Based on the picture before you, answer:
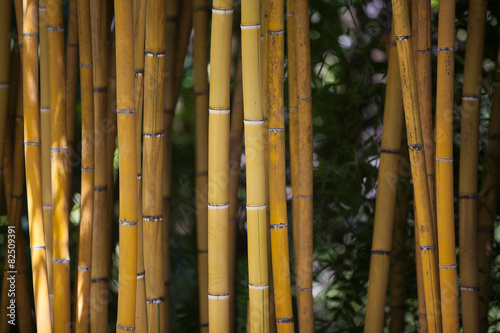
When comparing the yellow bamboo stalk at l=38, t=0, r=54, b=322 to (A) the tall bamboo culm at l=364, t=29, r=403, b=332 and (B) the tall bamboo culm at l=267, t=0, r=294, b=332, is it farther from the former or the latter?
(A) the tall bamboo culm at l=364, t=29, r=403, b=332

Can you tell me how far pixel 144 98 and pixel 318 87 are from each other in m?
0.59

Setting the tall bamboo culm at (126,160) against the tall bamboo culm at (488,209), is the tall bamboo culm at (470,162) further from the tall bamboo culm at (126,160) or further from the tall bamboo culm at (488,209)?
the tall bamboo culm at (126,160)

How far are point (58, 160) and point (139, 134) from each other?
7.9 inches

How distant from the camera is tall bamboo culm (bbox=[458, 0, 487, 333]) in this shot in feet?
3.31

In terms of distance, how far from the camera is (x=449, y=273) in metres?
0.94

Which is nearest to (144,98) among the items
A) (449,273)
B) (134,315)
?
(134,315)

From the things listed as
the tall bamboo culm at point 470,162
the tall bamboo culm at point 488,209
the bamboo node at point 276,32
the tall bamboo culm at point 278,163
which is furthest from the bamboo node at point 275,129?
the tall bamboo culm at point 488,209

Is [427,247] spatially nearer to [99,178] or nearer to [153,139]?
[153,139]

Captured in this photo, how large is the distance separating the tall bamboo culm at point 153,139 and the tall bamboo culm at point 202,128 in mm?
256

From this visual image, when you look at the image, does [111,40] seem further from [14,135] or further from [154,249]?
[154,249]

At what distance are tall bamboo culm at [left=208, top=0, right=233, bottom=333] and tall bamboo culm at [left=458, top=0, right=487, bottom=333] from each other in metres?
0.49

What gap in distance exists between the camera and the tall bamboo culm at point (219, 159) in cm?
83

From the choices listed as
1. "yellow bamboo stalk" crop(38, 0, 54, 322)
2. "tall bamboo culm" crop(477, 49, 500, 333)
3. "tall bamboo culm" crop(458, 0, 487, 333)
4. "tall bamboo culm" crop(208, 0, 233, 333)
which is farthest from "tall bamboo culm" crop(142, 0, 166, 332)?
"tall bamboo culm" crop(477, 49, 500, 333)

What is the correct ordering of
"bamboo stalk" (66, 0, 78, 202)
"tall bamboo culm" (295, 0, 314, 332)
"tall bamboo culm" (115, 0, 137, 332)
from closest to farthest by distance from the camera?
"tall bamboo culm" (115, 0, 137, 332), "tall bamboo culm" (295, 0, 314, 332), "bamboo stalk" (66, 0, 78, 202)
